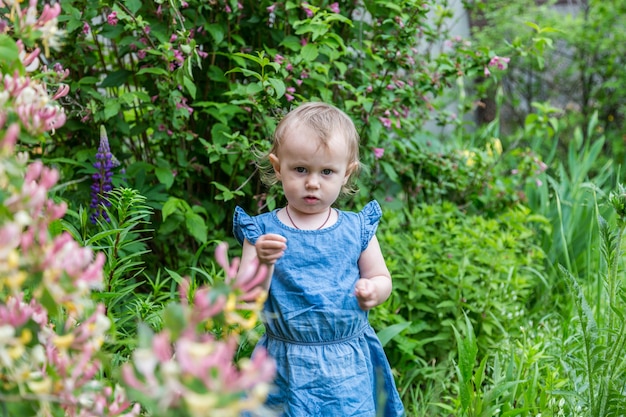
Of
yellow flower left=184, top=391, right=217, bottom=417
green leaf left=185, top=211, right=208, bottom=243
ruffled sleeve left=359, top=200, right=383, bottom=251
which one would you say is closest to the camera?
yellow flower left=184, top=391, right=217, bottom=417

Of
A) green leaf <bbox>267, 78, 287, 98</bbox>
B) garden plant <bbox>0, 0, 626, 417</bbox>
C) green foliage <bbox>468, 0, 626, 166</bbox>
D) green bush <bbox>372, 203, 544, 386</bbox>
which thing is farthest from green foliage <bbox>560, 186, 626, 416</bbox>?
green foliage <bbox>468, 0, 626, 166</bbox>

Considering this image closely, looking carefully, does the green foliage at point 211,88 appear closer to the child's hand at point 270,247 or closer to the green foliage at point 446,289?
the green foliage at point 446,289

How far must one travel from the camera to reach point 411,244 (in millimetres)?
2982

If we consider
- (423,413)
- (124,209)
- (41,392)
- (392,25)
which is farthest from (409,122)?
(41,392)

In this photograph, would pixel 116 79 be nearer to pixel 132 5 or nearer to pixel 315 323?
pixel 132 5

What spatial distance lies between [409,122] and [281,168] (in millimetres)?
1414

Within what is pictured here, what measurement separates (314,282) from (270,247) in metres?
0.35

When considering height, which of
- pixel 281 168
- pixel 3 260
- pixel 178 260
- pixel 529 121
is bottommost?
pixel 178 260

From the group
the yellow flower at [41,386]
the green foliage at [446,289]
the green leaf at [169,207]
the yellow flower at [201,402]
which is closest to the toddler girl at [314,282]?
the green leaf at [169,207]

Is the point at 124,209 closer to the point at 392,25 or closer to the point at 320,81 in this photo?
the point at 320,81

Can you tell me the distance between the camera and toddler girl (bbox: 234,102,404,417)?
1880 mm

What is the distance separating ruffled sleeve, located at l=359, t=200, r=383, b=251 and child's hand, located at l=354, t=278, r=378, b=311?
21 centimetres

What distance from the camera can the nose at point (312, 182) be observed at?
1858 millimetres

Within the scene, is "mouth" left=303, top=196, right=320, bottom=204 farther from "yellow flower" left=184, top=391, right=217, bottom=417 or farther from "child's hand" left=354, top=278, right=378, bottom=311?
"yellow flower" left=184, top=391, right=217, bottom=417
